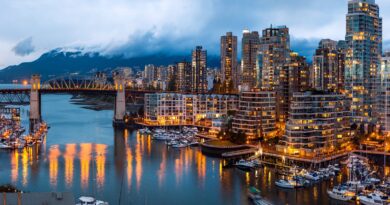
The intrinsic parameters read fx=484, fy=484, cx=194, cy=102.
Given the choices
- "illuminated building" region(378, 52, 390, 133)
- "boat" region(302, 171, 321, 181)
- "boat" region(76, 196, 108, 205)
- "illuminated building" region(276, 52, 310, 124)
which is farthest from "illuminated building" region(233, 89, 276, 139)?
"boat" region(76, 196, 108, 205)

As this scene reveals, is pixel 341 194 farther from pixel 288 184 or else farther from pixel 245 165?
pixel 245 165

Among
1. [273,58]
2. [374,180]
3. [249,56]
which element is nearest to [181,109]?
[273,58]

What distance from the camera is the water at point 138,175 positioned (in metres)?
14.5

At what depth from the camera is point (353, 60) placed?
29656 millimetres

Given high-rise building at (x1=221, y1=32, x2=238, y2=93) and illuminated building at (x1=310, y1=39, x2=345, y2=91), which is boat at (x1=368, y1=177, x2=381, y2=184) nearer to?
illuminated building at (x1=310, y1=39, x2=345, y2=91)

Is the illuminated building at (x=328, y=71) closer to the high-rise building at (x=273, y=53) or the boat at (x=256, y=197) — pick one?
the high-rise building at (x=273, y=53)

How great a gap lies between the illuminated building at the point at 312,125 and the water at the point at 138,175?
2289 mm

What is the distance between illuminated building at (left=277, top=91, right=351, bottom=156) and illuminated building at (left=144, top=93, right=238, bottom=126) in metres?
11.8

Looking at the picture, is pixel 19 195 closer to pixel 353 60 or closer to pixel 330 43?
pixel 353 60

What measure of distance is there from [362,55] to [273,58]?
8.80 m

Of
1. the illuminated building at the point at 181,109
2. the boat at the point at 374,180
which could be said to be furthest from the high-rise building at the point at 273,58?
the boat at the point at 374,180

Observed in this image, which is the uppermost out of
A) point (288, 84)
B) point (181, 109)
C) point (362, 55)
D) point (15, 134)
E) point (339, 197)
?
point (362, 55)

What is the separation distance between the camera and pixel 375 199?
13633 mm

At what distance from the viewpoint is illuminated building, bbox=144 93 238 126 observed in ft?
107
